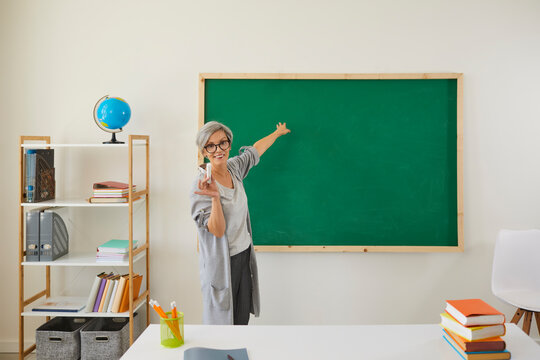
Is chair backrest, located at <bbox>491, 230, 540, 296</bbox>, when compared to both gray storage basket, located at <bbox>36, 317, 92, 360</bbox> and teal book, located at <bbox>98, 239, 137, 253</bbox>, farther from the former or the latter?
gray storage basket, located at <bbox>36, 317, 92, 360</bbox>

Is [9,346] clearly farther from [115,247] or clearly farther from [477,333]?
[477,333]

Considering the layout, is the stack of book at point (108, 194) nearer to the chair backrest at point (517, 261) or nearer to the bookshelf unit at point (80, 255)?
the bookshelf unit at point (80, 255)

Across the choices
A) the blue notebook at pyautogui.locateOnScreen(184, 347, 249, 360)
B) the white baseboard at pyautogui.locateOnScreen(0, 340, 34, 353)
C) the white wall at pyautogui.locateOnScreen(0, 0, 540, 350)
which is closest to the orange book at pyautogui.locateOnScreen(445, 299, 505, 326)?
the blue notebook at pyautogui.locateOnScreen(184, 347, 249, 360)

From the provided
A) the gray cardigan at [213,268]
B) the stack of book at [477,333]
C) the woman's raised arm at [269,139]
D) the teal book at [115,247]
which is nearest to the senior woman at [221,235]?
the gray cardigan at [213,268]

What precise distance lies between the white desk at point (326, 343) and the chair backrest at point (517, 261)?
1392mm

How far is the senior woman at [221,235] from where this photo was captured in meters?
2.28

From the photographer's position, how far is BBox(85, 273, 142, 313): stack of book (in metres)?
2.83

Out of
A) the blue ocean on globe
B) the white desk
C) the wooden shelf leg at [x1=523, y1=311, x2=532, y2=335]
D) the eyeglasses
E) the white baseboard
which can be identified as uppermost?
the blue ocean on globe

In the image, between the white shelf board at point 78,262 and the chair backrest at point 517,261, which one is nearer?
the white shelf board at point 78,262

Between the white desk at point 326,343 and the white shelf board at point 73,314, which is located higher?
the white desk at point 326,343

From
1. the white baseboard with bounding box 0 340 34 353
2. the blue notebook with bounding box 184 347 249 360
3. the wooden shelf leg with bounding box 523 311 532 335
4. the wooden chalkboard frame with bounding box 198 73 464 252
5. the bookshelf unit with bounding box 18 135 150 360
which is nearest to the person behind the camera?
the blue notebook with bounding box 184 347 249 360

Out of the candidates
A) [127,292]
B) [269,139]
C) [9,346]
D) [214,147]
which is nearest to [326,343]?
[214,147]

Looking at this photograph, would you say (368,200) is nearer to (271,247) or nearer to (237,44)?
(271,247)

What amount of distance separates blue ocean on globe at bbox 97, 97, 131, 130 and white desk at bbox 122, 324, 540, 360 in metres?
1.58
